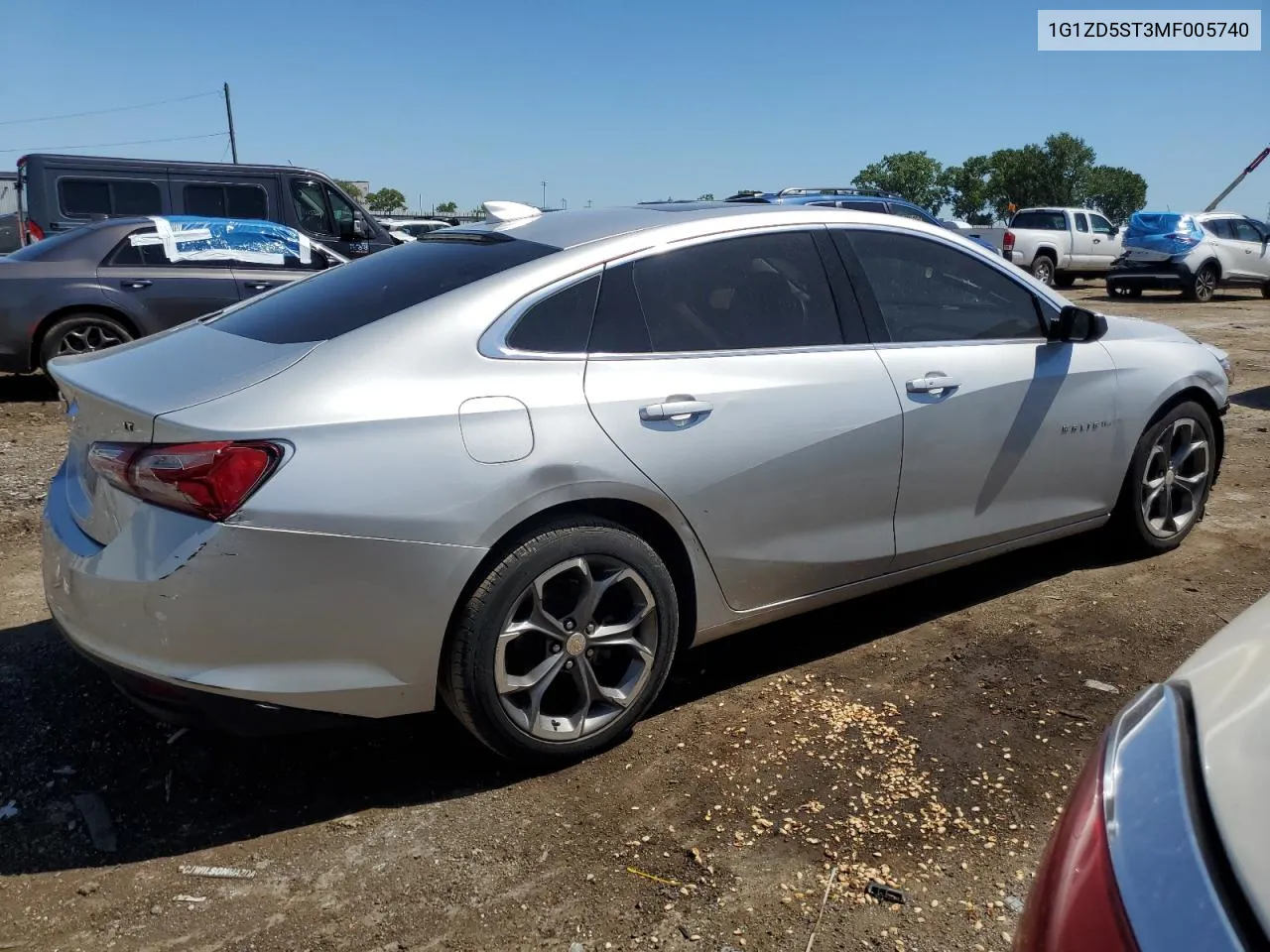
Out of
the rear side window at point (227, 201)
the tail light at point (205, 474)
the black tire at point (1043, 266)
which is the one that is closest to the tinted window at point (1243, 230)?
the black tire at point (1043, 266)

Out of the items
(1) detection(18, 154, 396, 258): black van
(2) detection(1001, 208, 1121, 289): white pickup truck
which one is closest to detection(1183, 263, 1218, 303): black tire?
(2) detection(1001, 208, 1121, 289): white pickup truck

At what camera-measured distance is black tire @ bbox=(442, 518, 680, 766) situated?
2768 millimetres

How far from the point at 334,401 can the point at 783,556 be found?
1497 millimetres

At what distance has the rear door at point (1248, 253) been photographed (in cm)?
1948

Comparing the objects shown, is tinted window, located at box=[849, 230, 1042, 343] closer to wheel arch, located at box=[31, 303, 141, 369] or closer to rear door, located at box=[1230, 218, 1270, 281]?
wheel arch, located at box=[31, 303, 141, 369]

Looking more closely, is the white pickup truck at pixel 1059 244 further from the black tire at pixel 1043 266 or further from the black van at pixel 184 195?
the black van at pixel 184 195

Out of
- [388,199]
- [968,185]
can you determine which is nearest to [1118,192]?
[968,185]

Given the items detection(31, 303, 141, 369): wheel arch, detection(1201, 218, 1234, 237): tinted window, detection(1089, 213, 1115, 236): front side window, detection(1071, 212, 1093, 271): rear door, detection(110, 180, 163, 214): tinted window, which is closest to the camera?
detection(31, 303, 141, 369): wheel arch

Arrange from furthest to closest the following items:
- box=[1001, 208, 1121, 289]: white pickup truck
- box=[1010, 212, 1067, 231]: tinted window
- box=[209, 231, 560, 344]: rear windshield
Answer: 1. box=[1010, 212, 1067, 231]: tinted window
2. box=[1001, 208, 1121, 289]: white pickup truck
3. box=[209, 231, 560, 344]: rear windshield

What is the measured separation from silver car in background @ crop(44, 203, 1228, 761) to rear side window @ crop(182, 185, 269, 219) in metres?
9.48

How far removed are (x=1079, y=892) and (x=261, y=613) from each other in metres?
1.93

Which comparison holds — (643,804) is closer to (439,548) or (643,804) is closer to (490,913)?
(490,913)

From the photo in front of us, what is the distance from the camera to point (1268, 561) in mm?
4688

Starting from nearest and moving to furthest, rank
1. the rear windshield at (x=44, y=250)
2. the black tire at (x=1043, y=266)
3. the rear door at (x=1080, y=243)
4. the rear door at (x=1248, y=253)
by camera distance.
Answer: the rear windshield at (x=44, y=250) → the rear door at (x=1248, y=253) → the black tire at (x=1043, y=266) → the rear door at (x=1080, y=243)
